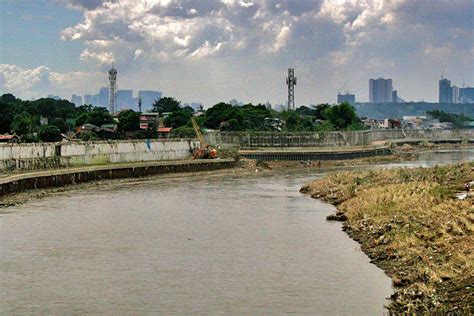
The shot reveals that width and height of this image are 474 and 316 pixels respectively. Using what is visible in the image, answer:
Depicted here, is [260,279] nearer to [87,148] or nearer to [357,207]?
[357,207]

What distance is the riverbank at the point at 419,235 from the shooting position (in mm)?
19516

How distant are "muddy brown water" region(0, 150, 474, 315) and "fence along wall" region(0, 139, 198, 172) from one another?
1638 cm

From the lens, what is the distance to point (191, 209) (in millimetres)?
43094

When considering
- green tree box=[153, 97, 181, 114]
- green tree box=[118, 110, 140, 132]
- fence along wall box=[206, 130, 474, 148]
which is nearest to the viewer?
fence along wall box=[206, 130, 474, 148]

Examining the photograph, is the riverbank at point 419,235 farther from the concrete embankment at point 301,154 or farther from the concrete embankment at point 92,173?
the concrete embankment at point 301,154

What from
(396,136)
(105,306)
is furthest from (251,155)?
(396,136)

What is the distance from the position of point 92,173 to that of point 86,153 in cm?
960

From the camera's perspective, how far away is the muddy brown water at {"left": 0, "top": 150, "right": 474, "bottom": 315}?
821 inches

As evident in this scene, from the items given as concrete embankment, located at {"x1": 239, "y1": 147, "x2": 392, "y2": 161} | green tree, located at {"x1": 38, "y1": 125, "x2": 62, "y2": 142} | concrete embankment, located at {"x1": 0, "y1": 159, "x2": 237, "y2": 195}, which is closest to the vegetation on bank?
green tree, located at {"x1": 38, "y1": 125, "x2": 62, "y2": 142}

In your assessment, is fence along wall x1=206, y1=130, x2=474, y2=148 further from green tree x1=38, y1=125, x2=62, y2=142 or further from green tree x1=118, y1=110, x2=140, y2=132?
green tree x1=118, y1=110, x2=140, y2=132

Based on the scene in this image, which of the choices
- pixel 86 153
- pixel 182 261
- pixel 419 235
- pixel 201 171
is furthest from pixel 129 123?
pixel 419 235

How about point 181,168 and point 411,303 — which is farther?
point 181,168

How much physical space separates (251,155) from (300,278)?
6627 cm

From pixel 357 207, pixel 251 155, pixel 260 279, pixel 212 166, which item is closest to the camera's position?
pixel 260 279
